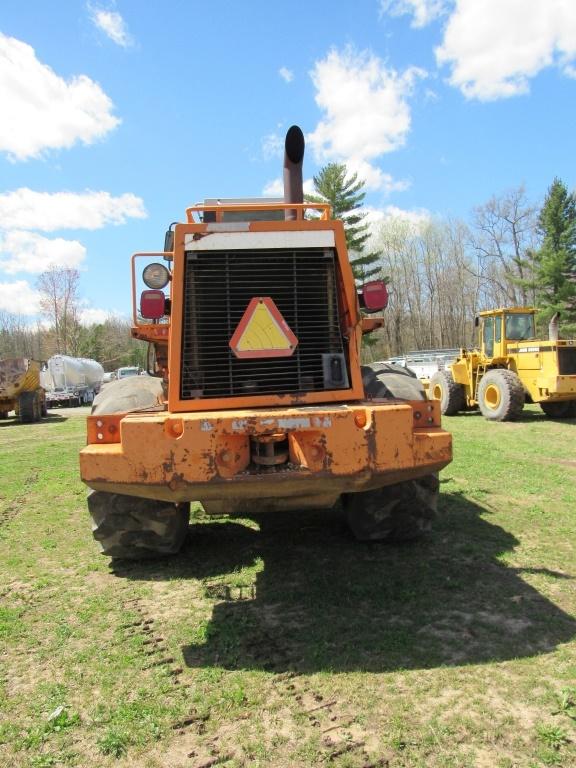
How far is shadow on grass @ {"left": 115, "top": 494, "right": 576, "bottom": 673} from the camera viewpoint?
3.14 m

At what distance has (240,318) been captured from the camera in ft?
13.0

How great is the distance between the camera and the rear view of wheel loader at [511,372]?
1317 centimetres

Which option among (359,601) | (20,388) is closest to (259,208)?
(359,601)

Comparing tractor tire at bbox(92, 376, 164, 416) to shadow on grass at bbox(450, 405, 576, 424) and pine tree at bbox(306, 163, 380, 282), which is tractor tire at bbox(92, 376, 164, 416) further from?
pine tree at bbox(306, 163, 380, 282)

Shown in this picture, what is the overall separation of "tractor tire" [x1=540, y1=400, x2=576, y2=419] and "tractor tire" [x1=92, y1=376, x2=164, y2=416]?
12086mm

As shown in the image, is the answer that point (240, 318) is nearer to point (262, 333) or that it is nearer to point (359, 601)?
point (262, 333)

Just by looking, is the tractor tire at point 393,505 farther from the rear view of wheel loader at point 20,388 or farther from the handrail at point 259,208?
the rear view of wheel loader at point 20,388

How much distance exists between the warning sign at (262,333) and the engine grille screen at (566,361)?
1086 centimetres

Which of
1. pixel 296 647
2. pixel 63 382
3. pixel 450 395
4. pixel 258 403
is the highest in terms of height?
pixel 63 382

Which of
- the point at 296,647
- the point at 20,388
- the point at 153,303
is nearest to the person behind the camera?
the point at 296,647

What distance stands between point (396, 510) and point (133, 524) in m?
2.00

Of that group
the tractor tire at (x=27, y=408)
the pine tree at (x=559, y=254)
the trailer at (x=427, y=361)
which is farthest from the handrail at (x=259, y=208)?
the pine tree at (x=559, y=254)

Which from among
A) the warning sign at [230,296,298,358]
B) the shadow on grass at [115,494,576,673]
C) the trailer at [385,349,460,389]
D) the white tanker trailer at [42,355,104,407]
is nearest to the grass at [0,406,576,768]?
the shadow on grass at [115,494,576,673]

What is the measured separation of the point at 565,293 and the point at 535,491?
33979mm
